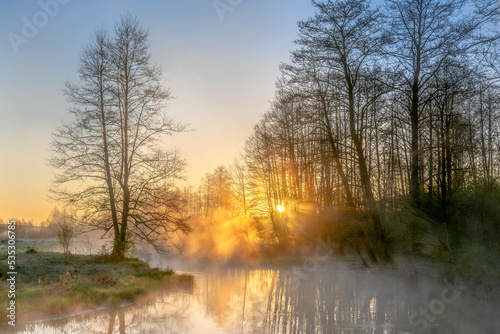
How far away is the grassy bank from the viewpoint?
10.5m

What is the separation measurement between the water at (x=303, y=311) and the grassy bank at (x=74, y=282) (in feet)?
1.88

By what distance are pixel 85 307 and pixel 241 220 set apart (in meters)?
29.1

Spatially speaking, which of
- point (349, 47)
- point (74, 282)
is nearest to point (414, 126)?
point (349, 47)

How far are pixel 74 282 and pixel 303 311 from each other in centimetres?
702

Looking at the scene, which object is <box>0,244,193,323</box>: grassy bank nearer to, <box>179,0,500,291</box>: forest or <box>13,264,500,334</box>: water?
<box>13,264,500,334</box>: water

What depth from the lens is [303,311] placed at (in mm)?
12078

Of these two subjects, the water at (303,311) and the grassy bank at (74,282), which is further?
the grassy bank at (74,282)

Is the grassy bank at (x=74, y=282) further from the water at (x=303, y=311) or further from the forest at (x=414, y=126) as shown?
the forest at (x=414, y=126)

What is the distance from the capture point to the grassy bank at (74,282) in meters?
10.5

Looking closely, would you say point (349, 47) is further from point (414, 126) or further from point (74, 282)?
point (74, 282)

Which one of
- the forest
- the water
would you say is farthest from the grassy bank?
the forest

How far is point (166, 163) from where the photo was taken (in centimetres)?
2002

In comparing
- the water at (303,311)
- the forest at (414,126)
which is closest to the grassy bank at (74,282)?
the water at (303,311)

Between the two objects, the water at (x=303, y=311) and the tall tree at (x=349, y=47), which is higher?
the tall tree at (x=349, y=47)
